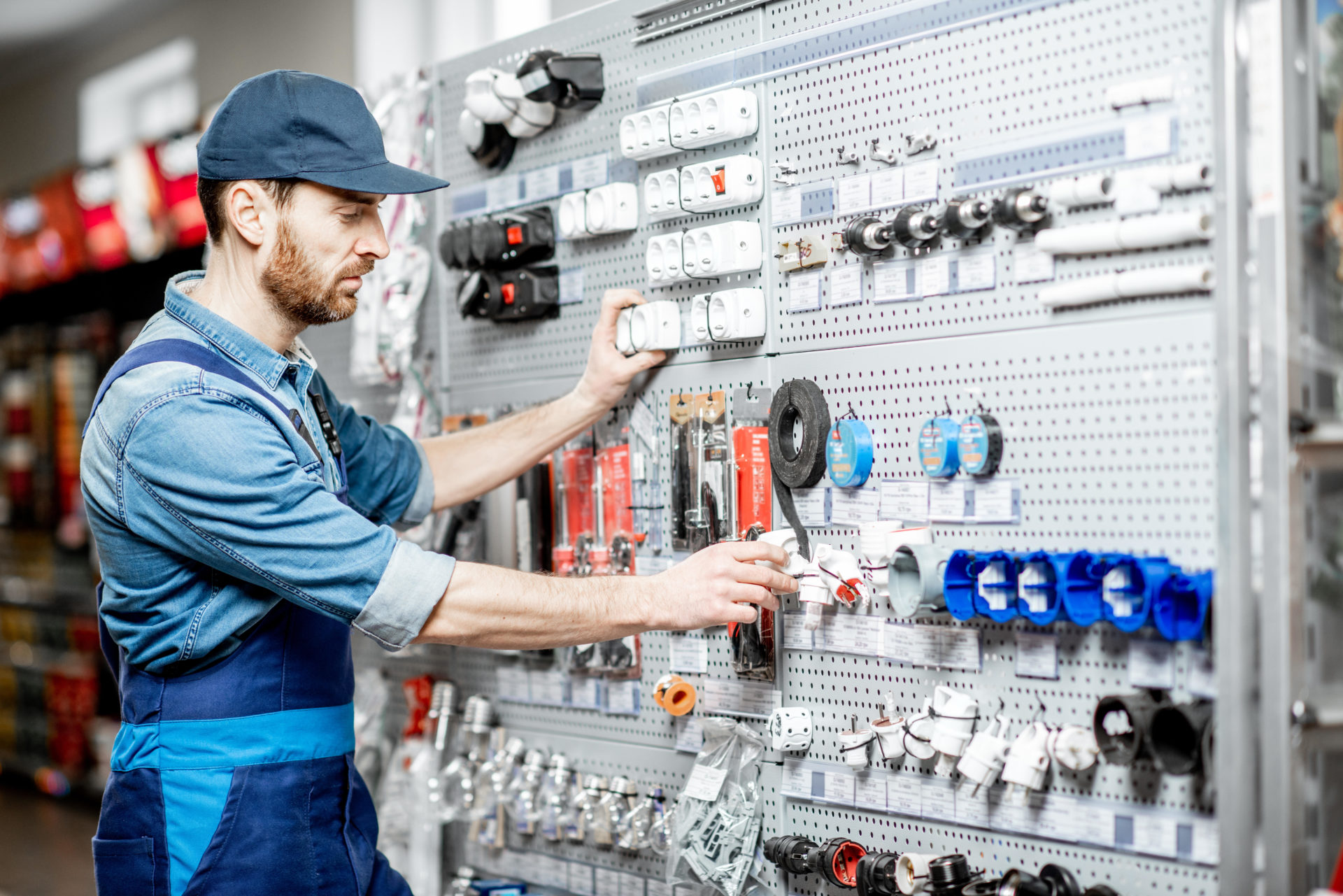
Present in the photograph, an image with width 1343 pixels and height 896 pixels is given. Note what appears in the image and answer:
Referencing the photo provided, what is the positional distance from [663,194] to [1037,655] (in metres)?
1.22

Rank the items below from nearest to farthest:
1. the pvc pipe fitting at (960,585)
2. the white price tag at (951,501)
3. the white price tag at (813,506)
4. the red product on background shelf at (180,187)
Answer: the pvc pipe fitting at (960,585)
the white price tag at (951,501)
the white price tag at (813,506)
the red product on background shelf at (180,187)

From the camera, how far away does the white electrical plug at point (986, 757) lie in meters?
2.05

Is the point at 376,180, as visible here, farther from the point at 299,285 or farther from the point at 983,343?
the point at 983,343

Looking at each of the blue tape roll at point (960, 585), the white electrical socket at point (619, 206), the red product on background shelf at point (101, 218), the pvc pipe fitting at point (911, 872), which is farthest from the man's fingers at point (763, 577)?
the red product on background shelf at point (101, 218)

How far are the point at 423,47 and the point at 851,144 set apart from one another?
11.3 feet

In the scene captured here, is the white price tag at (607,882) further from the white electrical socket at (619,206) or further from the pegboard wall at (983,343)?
the white electrical socket at (619,206)

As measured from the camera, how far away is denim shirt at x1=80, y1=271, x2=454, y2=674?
1985 mm

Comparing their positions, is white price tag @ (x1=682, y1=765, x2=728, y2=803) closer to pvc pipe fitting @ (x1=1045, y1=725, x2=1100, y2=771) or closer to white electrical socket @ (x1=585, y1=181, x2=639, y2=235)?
pvc pipe fitting @ (x1=1045, y1=725, x2=1100, y2=771)

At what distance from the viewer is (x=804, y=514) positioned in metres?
2.43

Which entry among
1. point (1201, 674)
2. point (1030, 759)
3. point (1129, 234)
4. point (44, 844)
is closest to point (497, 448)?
point (1030, 759)

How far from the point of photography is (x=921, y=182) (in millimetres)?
2211

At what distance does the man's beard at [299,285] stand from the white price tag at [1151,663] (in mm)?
1524

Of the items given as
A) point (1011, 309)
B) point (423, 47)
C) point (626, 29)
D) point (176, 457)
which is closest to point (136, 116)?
point (423, 47)

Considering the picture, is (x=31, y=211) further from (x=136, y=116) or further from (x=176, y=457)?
(x=176, y=457)
